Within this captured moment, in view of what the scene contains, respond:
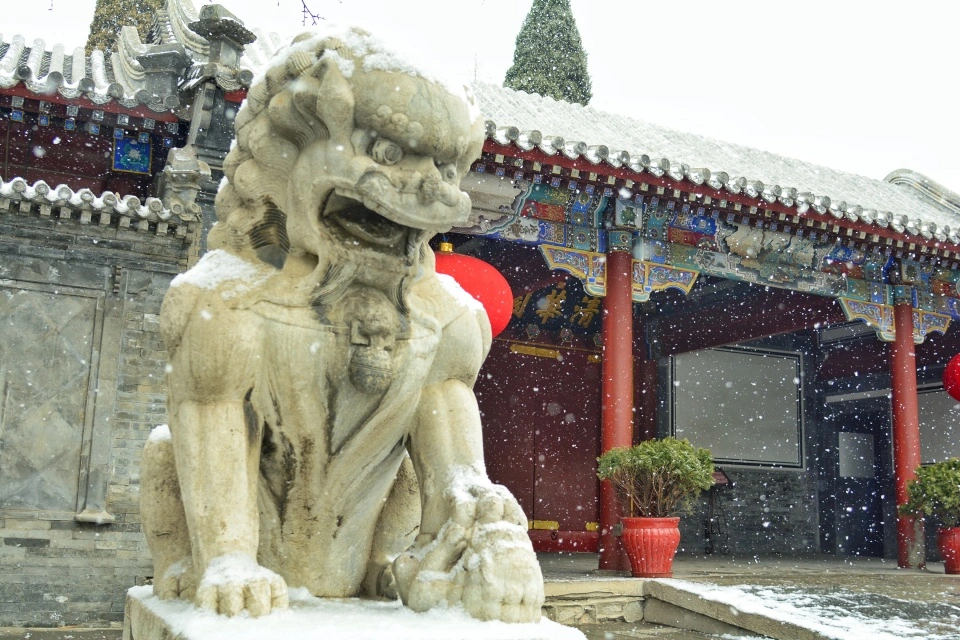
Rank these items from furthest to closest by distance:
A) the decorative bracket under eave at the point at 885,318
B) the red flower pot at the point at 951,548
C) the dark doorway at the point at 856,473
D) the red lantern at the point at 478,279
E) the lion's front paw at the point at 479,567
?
the dark doorway at the point at 856,473
the decorative bracket under eave at the point at 885,318
the red flower pot at the point at 951,548
the red lantern at the point at 478,279
the lion's front paw at the point at 479,567

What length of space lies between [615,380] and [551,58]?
1259 cm

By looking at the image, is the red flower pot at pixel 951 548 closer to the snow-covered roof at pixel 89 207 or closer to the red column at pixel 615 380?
the red column at pixel 615 380

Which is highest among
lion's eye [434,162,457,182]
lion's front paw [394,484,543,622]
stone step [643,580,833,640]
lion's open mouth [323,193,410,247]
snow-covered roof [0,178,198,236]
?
snow-covered roof [0,178,198,236]

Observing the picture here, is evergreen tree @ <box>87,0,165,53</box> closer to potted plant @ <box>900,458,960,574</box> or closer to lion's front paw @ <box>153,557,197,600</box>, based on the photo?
potted plant @ <box>900,458,960,574</box>

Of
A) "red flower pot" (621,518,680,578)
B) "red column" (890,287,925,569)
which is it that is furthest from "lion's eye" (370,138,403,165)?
"red column" (890,287,925,569)

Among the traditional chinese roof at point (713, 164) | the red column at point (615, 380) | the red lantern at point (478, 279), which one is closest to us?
the red lantern at point (478, 279)

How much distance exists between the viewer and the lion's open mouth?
5.24ft

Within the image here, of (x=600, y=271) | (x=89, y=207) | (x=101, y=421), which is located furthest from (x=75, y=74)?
(x=600, y=271)

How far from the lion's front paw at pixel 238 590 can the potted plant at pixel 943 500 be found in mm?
6813

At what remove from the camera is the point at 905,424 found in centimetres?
784

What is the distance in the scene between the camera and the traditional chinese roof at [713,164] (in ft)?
20.1

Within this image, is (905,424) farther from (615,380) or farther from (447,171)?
(447,171)

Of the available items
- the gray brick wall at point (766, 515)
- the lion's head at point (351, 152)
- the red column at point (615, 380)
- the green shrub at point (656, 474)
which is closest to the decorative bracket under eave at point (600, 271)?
the red column at point (615, 380)

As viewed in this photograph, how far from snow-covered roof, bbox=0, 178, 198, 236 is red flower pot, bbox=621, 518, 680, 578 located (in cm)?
355
